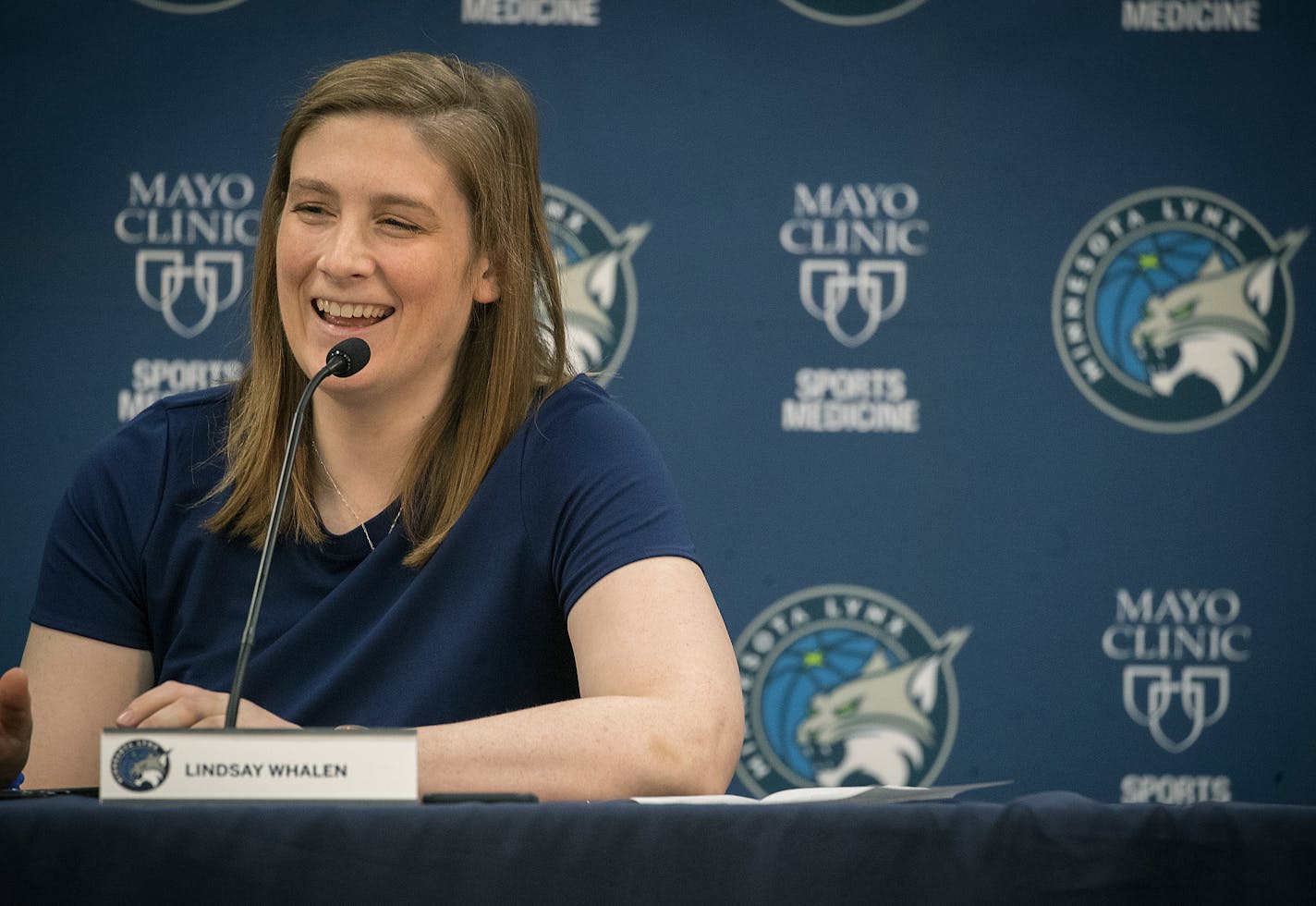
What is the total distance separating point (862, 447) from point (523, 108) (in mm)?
1088

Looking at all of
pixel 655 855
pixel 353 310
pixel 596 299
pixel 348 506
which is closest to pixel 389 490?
pixel 348 506

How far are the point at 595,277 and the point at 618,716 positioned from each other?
1475mm

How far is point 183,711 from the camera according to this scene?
99cm

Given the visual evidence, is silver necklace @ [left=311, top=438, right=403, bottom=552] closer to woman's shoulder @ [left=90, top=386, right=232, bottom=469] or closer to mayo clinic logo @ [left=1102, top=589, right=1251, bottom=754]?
woman's shoulder @ [left=90, top=386, right=232, bottom=469]

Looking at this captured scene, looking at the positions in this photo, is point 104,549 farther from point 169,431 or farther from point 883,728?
point 883,728

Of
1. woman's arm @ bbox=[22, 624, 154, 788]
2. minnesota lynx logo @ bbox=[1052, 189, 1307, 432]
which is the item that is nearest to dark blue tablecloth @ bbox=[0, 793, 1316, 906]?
woman's arm @ bbox=[22, 624, 154, 788]

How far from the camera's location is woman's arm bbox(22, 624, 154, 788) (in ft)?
4.28

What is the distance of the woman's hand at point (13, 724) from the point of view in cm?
93

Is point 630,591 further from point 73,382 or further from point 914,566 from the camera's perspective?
point 73,382

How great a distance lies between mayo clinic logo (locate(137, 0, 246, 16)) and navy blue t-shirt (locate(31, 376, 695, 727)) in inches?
49.9

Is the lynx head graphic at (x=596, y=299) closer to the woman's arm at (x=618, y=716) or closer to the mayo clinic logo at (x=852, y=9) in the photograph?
the mayo clinic logo at (x=852, y=9)

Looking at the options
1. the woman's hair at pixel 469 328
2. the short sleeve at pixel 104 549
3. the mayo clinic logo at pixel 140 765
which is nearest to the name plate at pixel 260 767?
the mayo clinic logo at pixel 140 765

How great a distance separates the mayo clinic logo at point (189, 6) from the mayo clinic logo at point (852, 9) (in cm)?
99

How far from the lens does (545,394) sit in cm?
145
